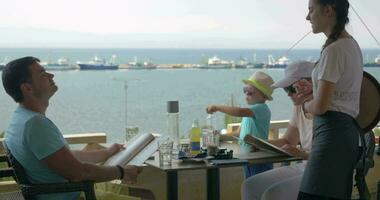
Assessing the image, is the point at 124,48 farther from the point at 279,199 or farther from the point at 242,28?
the point at 279,199

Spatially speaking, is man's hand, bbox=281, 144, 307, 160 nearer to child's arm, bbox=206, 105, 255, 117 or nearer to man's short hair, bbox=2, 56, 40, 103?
child's arm, bbox=206, 105, 255, 117

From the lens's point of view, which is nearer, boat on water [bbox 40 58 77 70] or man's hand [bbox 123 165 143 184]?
man's hand [bbox 123 165 143 184]

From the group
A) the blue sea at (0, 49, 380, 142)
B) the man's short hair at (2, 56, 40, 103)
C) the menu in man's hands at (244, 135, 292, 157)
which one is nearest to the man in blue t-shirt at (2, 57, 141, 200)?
the man's short hair at (2, 56, 40, 103)

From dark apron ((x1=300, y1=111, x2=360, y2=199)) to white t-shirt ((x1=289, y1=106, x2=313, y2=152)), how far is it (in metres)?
0.53

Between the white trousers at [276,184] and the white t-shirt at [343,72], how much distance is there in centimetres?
62

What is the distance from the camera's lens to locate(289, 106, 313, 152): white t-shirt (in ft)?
9.03

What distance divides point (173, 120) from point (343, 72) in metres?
1.18

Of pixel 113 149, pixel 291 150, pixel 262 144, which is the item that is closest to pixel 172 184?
pixel 113 149

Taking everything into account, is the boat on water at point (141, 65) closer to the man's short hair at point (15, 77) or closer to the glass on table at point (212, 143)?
the glass on table at point (212, 143)

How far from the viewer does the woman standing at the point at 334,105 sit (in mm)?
2100

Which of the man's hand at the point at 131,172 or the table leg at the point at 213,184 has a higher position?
the man's hand at the point at 131,172

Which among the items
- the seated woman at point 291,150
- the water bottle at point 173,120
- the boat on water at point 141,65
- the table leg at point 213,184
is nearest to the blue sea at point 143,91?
the boat on water at point 141,65

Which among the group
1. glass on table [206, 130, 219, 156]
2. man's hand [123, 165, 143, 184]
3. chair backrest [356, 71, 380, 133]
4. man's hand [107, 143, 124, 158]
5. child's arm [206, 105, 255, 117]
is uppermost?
chair backrest [356, 71, 380, 133]

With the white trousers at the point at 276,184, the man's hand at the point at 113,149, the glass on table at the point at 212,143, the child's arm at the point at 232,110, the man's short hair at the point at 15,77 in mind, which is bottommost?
the white trousers at the point at 276,184
